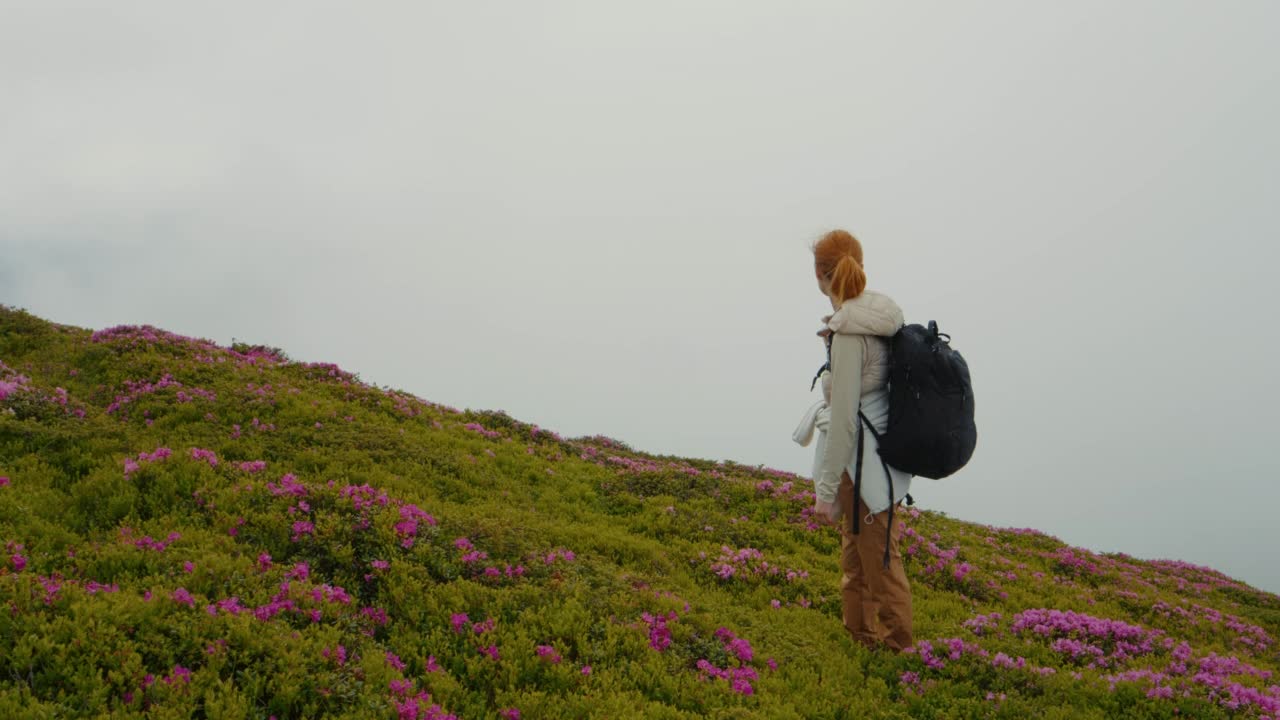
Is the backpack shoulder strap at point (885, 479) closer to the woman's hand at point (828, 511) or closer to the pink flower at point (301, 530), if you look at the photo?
the woman's hand at point (828, 511)

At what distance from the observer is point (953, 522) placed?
71.7ft

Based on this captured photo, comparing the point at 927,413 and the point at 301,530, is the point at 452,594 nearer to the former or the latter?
the point at 301,530

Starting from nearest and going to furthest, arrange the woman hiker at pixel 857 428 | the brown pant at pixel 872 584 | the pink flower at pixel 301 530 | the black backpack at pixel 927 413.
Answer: the black backpack at pixel 927 413, the woman hiker at pixel 857 428, the brown pant at pixel 872 584, the pink flower at pixel 301 530

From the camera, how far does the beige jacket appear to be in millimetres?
8141

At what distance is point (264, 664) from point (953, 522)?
68.3 feet

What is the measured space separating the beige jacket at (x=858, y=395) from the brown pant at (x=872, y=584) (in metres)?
0.30

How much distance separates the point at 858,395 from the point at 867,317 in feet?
3.13

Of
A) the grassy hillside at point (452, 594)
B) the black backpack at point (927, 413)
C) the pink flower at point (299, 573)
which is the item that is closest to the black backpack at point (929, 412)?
the black backpack at point (927, 413)

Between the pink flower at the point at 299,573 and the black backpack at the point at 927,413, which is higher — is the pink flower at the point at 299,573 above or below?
below

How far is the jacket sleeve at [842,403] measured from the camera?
8125 millimetres

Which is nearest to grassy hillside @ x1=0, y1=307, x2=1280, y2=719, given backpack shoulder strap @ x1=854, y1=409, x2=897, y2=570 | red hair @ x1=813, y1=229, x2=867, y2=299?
backpack shoulder strap @ x1=854, y1=409, x2=897, y2=570

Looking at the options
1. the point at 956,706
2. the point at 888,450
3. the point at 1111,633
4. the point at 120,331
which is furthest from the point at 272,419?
the point at 1111,633

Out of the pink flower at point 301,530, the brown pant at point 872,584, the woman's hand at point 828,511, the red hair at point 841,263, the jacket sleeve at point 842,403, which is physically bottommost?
the pink flower at point 301,530

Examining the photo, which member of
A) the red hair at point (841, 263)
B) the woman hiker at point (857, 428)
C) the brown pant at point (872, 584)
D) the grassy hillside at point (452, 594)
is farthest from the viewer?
the brown pant at point (872, 584)
